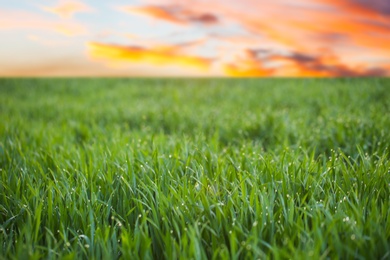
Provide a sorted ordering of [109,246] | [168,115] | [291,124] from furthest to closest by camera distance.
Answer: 1. [168,115]
2. [291,124]
3. [109,246]

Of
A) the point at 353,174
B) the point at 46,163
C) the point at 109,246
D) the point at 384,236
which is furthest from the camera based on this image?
the point at 46,163

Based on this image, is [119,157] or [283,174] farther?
[119,157]

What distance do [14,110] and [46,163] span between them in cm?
433

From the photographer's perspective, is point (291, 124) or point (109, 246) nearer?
point (109, 246)

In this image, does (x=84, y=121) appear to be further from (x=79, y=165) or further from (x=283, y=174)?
(x=283, y=174)

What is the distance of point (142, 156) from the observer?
288 centimetres

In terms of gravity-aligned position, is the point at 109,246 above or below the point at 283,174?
below

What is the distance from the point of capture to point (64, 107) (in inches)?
271

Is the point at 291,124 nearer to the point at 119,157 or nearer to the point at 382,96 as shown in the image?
the point at 119,157

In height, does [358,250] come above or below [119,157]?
below

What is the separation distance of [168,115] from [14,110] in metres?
3.25

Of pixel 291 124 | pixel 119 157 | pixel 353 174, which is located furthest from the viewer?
pixel 291 124

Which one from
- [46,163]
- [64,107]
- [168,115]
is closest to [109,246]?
[46,163]

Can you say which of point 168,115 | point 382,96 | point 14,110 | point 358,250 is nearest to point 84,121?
point 168,115
